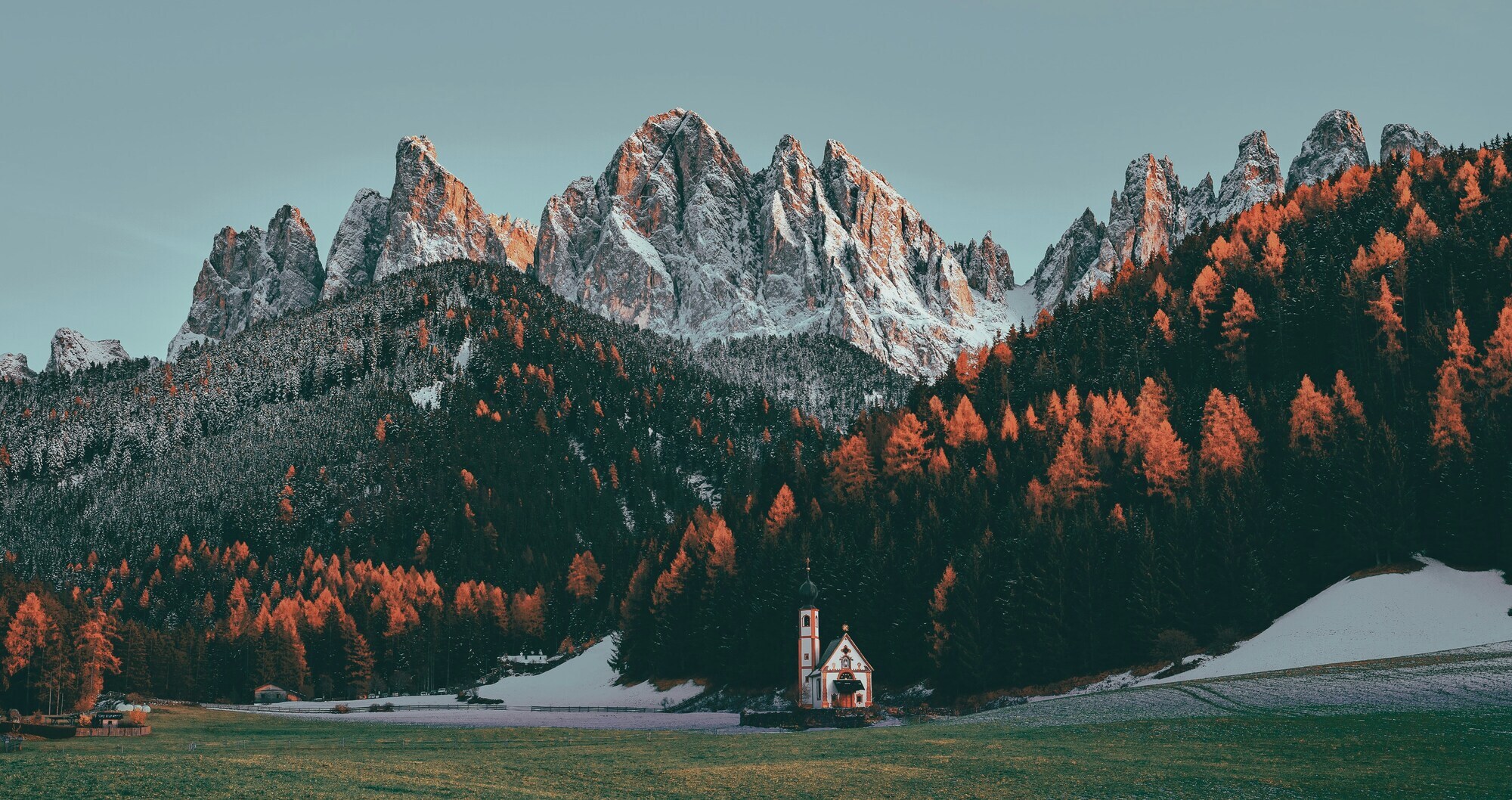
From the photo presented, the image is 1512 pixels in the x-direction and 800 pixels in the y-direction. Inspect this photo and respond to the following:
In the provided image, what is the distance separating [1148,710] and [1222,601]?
1106 inches

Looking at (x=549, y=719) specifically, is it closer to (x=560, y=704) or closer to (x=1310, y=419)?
(x=560, y=704)

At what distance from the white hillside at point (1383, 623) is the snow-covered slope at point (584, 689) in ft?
172

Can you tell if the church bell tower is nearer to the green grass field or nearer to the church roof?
the church roof

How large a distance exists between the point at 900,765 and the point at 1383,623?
153ft

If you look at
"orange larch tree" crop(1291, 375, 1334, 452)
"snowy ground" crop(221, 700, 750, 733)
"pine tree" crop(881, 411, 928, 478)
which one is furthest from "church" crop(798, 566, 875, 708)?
"orange larch tree" crop(1291, 375, 1334, 452)

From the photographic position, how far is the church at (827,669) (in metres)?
89.7

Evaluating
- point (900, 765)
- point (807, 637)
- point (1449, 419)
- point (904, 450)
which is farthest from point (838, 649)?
point (1449, 419)

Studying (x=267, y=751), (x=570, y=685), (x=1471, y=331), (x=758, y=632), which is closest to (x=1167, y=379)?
(x=1471, y=331)

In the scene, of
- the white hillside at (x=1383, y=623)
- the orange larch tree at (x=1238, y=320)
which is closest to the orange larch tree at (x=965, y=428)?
the orange larch tree at (x=1238, y=320)

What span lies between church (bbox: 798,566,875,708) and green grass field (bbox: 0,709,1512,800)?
27014 millimetres

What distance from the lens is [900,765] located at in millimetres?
45406

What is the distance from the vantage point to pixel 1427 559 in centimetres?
8462

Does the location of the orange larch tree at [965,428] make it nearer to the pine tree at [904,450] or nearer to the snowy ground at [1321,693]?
the pine tree at [904,450]

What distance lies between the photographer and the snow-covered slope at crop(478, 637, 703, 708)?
115000 mm
